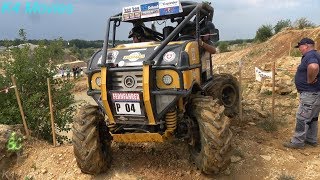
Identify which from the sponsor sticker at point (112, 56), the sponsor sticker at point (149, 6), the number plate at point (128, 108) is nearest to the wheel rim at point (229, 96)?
the sponsor sticker at point (149, 6)

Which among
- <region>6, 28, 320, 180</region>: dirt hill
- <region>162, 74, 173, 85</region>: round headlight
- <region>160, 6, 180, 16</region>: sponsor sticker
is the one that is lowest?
<region>6, 28, 320, 180</region>: dirt hill

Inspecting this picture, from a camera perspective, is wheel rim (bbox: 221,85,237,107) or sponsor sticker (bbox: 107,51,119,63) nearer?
sponsor sticker (bbox: 107,51,119,63)

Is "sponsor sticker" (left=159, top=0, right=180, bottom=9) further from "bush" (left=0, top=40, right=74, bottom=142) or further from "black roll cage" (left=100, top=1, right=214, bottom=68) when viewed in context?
"bush" (left=0, top=40, right=74, bottom=142)

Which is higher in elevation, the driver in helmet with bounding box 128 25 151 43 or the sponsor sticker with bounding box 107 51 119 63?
the driver in helmet with bounding box 128 25 151 43

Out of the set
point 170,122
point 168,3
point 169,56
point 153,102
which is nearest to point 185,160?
point 170,122

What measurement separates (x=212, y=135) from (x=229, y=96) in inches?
126

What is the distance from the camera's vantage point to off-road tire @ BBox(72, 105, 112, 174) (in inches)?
227

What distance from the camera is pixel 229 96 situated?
328 inches

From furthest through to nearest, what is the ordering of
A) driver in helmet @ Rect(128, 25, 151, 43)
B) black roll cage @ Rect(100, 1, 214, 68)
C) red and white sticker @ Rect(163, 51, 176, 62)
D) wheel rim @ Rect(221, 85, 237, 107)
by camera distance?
Answer: wheel rim @ Rect(221, 85, 237, 107)
driver in helmet @ Rect(128, 25, 151, 43)
black roll cage @ Rect(100, 1, 214, 68)
red and white sticker @ Rect(163, 51, 176, 62)

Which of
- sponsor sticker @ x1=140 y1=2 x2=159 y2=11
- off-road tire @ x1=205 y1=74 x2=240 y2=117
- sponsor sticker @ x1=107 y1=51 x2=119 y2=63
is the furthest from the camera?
off-road tire @ x1=205 y1=74 x2=240 y2=117

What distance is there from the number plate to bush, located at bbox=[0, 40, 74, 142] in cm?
342

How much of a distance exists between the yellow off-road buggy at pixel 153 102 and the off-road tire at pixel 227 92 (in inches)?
47.5

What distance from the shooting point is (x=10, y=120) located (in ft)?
27.1

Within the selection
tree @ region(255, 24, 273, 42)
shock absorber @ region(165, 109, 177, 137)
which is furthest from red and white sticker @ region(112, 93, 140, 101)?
tree @ region(255, 24, 273, 42)
